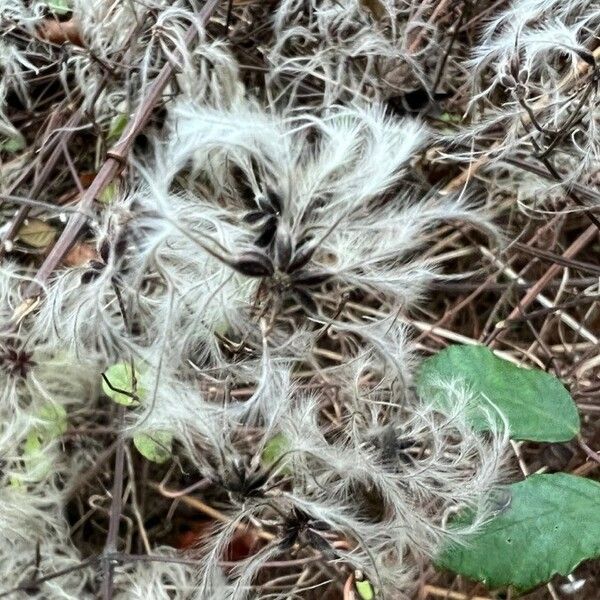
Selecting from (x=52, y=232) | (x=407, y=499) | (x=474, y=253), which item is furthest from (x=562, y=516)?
(x=52, y=232)

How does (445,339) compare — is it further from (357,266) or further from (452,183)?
(357,266)

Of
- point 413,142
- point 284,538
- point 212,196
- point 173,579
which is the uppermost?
point 413,142

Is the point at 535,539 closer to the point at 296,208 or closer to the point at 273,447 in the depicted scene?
the point at 273,447

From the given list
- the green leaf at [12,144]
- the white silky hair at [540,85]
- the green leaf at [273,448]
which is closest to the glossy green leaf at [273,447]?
the green leaf at [273,448]

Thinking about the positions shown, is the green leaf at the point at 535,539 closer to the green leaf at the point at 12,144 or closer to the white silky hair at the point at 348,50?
the white silky hair at the point at 348,50

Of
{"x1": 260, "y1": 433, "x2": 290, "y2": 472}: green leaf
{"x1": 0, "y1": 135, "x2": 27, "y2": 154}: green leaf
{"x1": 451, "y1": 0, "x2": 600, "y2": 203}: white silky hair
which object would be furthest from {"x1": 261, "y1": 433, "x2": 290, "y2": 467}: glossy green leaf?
{"x1": 0, "y1": 135, "x2": 27, "y2": 154}: green leaf

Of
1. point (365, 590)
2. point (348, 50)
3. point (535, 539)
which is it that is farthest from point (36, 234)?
point (535, 539)
